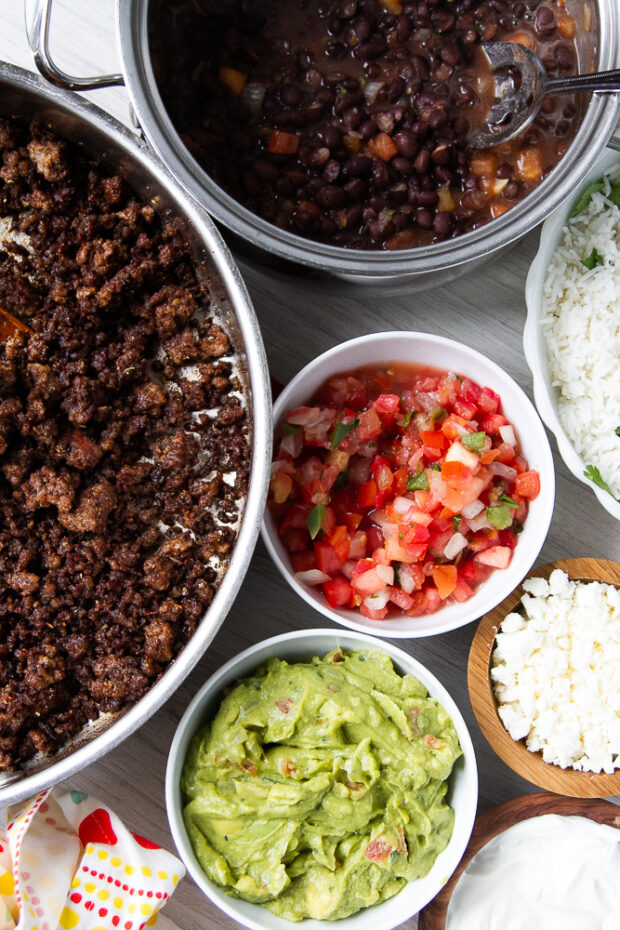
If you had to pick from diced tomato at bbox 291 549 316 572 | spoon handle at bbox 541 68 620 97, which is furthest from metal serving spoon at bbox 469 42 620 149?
diced tomato at bbox 291 549 316 572

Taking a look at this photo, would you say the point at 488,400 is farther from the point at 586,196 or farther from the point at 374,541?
the point at 586,196

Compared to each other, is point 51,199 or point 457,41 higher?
point 457,41

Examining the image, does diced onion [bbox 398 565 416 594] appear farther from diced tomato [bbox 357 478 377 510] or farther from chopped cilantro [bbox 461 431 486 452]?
chopped cilantro [bbox 461 431 486 452]

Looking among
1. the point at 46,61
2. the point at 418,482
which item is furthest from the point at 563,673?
the point at 46,61

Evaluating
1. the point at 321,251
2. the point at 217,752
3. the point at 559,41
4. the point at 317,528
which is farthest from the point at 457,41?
the point at 217,752

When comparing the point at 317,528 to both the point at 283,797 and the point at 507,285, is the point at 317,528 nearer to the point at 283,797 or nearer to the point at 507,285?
the point at 283,797

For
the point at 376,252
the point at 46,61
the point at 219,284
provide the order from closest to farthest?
the point at 46,61 → the point at 376,252 → the point at 219,284

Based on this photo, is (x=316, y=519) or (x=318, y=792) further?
(x=316, y=519)
